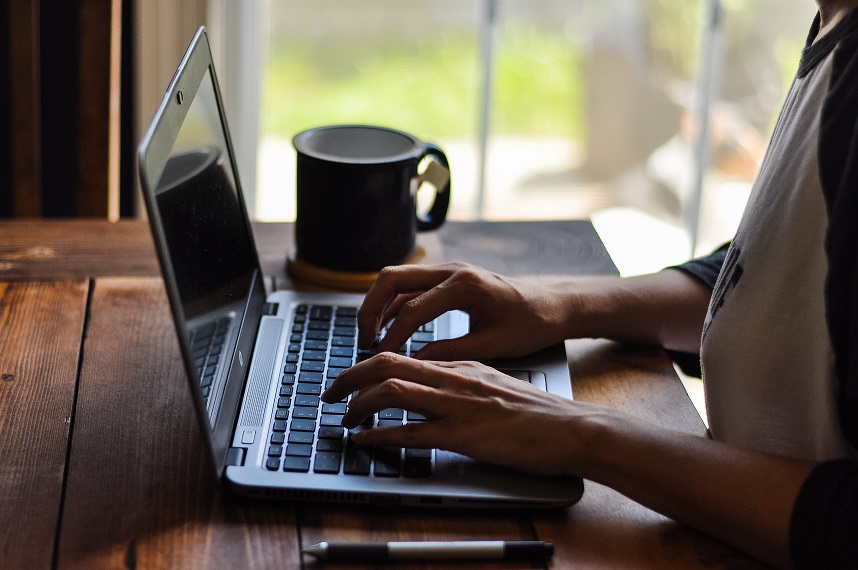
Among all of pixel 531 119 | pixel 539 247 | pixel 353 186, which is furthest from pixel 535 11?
pixel 353 186

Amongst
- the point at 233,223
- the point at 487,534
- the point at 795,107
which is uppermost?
the point at 795,107

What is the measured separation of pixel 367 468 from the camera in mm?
705

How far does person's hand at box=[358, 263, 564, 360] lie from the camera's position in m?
0.87

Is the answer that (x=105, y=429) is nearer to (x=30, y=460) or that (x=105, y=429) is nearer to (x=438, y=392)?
(x=30, y=460)

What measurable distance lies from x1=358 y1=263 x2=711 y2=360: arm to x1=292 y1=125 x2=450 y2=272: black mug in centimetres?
14

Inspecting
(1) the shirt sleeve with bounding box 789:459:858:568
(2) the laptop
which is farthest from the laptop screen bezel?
(1) the shirt sleeve with bounding box 789:459:858:568

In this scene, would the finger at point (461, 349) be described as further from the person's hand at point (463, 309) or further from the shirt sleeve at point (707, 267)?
the shirt sleeve at point (707, 267)

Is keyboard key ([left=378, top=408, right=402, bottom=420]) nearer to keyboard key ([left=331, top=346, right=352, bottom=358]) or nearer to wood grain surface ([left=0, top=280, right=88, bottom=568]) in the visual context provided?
keyboard key ([left=331, top=346, right=352, bottom=358])

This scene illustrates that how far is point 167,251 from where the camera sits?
647mm

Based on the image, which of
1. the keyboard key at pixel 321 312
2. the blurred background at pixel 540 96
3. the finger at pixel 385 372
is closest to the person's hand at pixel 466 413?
Result: the finger at pixel 385 372

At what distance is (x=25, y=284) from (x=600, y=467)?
68cm

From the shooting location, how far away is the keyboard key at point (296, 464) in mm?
704

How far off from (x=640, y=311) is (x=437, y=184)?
30 cm

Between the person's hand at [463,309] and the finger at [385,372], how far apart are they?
108mm
